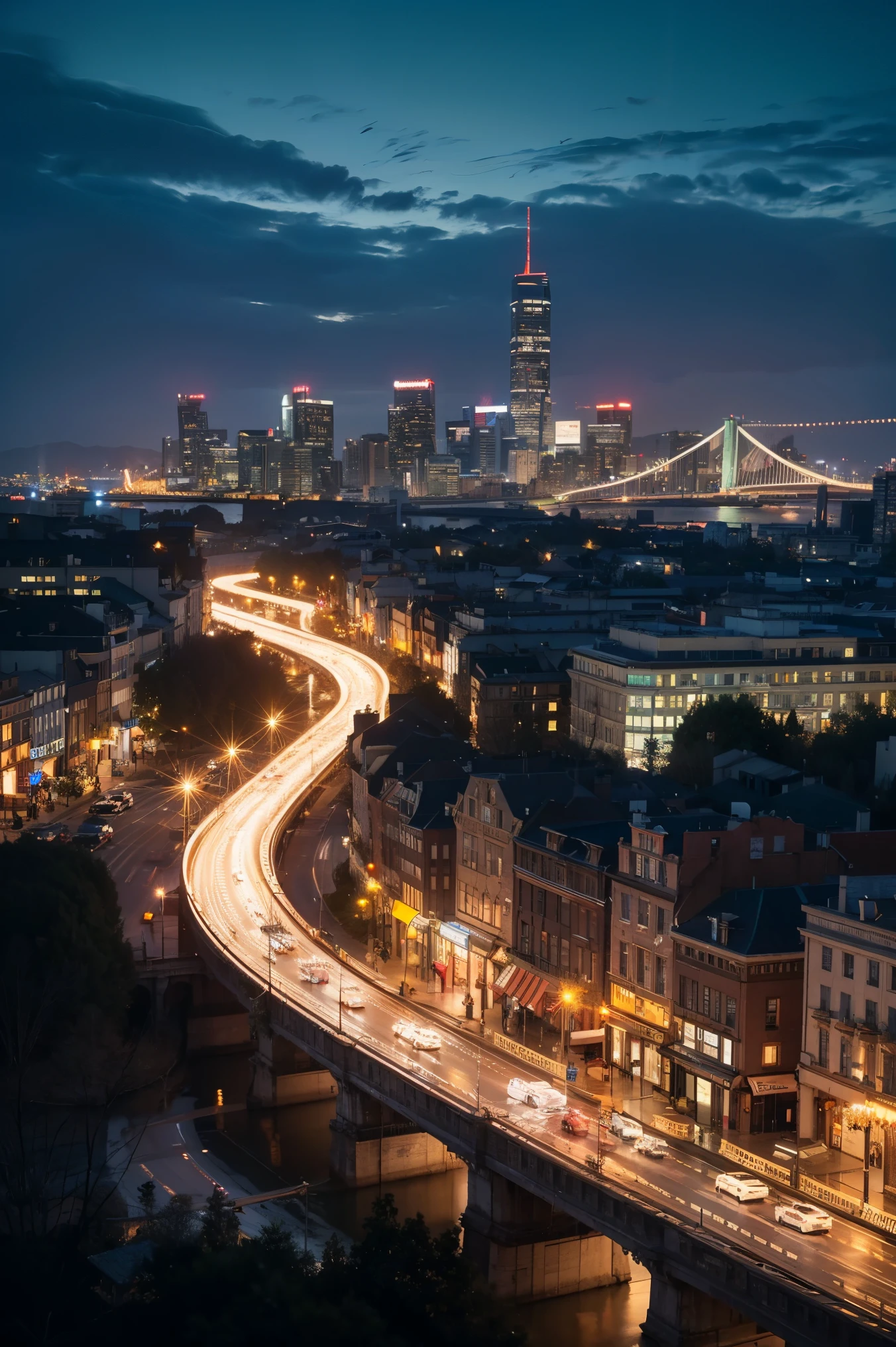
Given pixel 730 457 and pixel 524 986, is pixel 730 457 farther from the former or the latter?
pixel 524 986

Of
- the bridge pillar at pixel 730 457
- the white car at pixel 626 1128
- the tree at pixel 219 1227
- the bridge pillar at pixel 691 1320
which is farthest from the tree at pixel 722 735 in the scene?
the bridge pillar at pixel 730 457

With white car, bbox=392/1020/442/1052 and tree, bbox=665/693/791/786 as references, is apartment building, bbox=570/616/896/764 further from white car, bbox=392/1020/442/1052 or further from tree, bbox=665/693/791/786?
white car, bbox=392/1020/442/1052

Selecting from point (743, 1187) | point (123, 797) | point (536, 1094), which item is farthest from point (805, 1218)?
point (123, 797)

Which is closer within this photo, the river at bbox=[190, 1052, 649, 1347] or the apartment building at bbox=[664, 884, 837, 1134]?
the river at bbox=[190, 1052, 649, 1347]

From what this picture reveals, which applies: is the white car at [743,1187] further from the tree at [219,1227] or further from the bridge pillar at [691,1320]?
the tree at [219,1227]

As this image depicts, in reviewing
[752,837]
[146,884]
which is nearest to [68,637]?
[146,884]

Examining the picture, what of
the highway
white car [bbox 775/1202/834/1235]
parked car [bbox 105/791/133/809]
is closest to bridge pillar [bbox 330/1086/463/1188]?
the highway

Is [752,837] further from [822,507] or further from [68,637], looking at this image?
[822,507]
